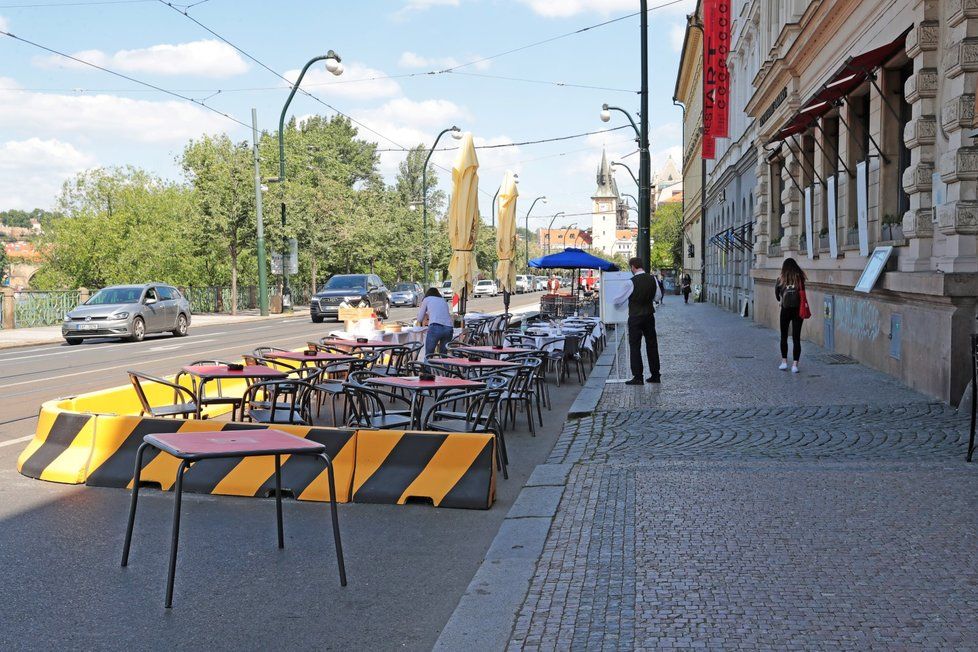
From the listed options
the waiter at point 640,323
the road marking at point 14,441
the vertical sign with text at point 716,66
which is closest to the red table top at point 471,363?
the waiter at point 640,323

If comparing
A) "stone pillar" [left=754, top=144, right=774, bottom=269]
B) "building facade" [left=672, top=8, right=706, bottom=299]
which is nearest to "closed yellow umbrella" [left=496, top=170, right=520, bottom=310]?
"stone pillar" [left=754, top=144, right=774, bottom=269]

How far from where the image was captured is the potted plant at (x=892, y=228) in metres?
13.2

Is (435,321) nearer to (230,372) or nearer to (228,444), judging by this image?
(230,372)

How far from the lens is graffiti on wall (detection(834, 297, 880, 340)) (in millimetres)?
14055

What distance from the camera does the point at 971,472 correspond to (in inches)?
279

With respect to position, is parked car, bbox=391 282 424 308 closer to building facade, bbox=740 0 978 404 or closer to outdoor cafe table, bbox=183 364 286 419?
building facade, bbox=740 0 978 404

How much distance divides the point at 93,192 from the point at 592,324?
46919 millimetres

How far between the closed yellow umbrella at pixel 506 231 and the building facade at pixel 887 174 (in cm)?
620

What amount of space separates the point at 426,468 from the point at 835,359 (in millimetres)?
10783

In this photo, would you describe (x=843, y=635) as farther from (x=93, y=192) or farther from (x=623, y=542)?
(x=93, y=192)

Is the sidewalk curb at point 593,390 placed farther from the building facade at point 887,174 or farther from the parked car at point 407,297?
the parked car at point 407,297

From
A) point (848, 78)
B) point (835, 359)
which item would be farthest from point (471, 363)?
point (835, 359)

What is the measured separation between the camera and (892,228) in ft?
44.3

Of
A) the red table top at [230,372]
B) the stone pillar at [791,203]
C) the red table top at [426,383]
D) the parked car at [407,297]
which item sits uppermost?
the stone pillar at [791,203]
